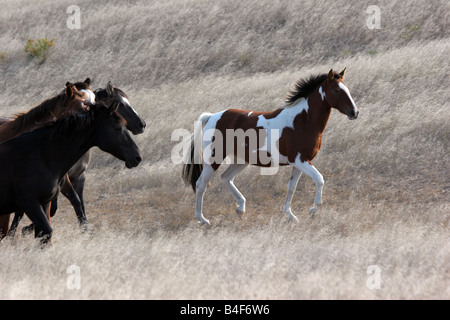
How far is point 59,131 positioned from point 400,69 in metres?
11.3

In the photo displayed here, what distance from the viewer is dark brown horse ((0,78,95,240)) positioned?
804cm

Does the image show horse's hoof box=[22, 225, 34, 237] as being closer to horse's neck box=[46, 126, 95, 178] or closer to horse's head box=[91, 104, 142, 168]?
horse's neck box=[46, 126, 95, 178]

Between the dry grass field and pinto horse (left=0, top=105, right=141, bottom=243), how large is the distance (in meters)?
0.55

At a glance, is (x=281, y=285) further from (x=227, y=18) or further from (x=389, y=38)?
(x=227, y=18)

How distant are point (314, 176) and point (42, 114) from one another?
382 cm

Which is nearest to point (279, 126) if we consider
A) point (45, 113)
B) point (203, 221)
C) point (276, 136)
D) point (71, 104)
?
point (276, 136)

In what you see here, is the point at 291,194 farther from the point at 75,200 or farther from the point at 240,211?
the point at 75,200

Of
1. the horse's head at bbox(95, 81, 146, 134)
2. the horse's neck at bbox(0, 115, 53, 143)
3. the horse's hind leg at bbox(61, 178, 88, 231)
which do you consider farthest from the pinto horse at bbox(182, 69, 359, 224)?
the horse's neck at bbox(0, 115, 53, 143)

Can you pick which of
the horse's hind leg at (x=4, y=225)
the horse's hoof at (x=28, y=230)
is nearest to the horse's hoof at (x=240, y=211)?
the horse's hoof at (x=28, y=230)

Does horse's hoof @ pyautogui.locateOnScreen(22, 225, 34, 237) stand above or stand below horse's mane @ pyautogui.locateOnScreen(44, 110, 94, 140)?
below

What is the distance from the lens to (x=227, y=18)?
2328 cm

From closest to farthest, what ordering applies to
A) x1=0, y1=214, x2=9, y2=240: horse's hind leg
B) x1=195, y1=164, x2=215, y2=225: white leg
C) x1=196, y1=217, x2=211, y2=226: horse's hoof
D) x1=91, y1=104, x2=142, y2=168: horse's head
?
x1=91, y1=104, x2=142, y2=168: horse's head < x1=0, y1=214, x2=9, y2=240: horse's hind leg < x1=196, y1=217, x2=211, y2=226: horse's hoof < x1=195, y1=164, x2=215, y2=225: white leg

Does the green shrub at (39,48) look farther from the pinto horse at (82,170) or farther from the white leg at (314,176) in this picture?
the white leg at (314,176)
